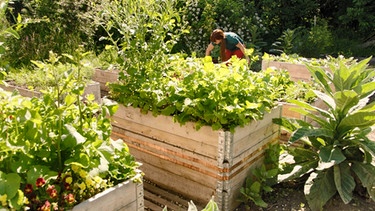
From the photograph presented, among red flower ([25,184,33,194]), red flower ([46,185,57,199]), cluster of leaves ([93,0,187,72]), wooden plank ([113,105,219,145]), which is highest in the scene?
cluster of leaves ([93,0,187,72])

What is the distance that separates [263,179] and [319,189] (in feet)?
1.41

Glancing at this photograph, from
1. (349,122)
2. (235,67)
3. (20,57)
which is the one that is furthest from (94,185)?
(20,57)

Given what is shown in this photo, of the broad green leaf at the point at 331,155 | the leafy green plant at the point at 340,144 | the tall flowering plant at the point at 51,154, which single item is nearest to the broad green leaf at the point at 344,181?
the leafy green plant at the point at 340,144

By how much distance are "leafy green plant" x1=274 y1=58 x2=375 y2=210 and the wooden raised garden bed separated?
1.03 ft

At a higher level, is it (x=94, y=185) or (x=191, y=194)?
(x=94, y=185)

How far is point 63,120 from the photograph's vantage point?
1.89 meters

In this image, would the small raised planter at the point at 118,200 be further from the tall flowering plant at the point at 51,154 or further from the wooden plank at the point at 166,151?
the wooden plank at the point at 166,151

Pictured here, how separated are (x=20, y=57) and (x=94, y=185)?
5.45 meters

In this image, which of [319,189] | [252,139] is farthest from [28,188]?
[319,189]

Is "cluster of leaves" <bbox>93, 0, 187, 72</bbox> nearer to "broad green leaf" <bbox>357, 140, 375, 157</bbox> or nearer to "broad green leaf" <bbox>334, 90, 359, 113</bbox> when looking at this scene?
"broad green leaf" <bbox>334, 90, 359, 113</bbox>

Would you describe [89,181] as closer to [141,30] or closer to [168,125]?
[168,125]

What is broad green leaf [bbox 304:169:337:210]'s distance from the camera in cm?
286

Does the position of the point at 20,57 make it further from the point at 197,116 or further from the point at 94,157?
the point at 94,157

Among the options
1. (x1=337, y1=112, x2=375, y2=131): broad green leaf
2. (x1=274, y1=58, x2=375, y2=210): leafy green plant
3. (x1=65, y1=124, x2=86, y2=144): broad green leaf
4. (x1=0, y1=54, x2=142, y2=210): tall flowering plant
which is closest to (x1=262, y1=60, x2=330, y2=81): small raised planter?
(x1=274, y1=58, x2=375, y2=210): leafy green plant
